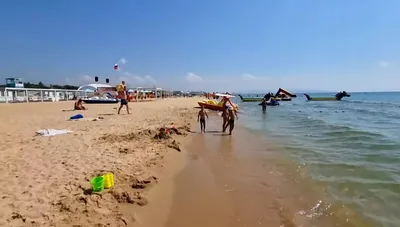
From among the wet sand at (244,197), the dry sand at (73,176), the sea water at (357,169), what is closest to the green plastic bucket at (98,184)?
the dry sand at (73,176)

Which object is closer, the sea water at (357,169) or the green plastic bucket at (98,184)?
the green plastic bucket at (98,184)

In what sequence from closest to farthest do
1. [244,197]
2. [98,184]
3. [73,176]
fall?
[98,184] → [244,197] → [73,176]

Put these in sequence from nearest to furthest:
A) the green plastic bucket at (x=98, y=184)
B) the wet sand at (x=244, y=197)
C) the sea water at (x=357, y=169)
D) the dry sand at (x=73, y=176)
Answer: the dry sand at (x=73, y=176) → the wet sand at (x=244, y=197) → the green plastic bucket at (x=98, y=184) → the sea water at (x=357, y=169)

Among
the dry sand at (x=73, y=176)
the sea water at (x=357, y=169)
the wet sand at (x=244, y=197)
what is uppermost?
the dry sand at (x=73, y=176)

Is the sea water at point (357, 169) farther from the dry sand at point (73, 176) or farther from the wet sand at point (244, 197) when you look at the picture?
the dry sand at point (73, 176)

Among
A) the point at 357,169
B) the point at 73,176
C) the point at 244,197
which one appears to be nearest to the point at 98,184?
the point at 73,176

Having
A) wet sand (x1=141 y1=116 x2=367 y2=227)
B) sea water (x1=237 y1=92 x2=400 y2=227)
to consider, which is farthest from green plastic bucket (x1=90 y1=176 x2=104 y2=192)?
sea water (x1=237 y1=92 x2=400 y2=227)

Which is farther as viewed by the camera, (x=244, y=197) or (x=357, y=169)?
(x=357, y=169)

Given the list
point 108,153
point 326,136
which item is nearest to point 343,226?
point 108,153

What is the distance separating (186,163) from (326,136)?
8.07m

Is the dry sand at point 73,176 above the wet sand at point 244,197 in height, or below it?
above

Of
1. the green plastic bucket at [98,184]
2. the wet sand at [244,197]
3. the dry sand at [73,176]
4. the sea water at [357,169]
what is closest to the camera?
the dry sand at [73,176]

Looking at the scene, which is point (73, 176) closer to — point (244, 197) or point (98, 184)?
point (98, 184)

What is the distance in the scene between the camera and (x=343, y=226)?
13.3 ft
